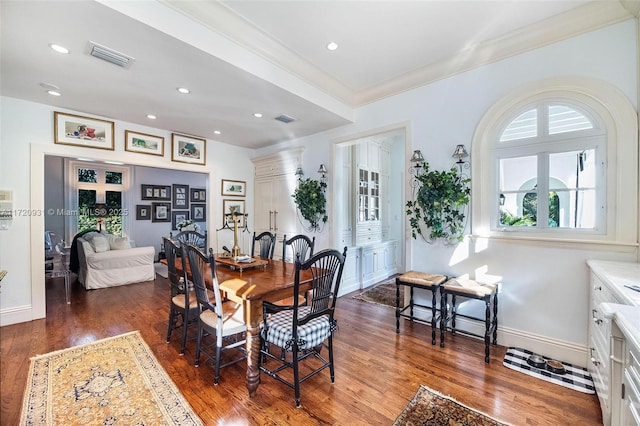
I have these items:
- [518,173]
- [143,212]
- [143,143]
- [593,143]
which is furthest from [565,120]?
[143,212]

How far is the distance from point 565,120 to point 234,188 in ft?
17.3

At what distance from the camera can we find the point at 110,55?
94.7 inches

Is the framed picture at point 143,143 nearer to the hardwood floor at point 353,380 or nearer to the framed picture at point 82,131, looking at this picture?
the framed picture at point 82,131

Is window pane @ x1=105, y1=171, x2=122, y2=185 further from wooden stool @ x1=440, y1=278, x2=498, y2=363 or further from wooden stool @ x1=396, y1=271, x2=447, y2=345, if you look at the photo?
wooden stool @ x1=440, y1=278, x2=498, y2=363

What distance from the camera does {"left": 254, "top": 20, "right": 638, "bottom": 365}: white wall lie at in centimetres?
Result: 230

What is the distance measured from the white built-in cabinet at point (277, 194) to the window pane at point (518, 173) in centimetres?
324

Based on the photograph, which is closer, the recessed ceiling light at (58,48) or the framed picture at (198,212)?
the recessed ceiling light at (58,48)

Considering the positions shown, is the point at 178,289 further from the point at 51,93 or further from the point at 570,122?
the point at 570,122

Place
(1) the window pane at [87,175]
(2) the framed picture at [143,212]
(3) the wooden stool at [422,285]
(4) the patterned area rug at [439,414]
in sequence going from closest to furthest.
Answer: (4) the patterned area rug at [439,414] < (3) the wooden stool at [422,285] < (1) the window pane at [87,175] < (2) the framed picture at [143,212]

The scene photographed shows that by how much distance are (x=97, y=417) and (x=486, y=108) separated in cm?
438

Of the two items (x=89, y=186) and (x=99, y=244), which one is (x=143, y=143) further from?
(x=89, y=186)

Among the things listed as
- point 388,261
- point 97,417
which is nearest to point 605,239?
point 388,261

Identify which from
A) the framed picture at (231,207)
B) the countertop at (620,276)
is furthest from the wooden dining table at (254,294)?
the framed picture at (231,207)

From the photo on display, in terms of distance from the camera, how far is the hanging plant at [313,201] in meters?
4.50
